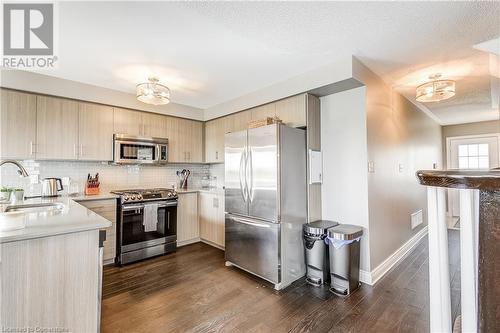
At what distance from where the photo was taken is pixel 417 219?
392 cm

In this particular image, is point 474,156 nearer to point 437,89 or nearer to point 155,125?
point 437,89

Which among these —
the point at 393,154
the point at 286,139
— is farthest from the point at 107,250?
the point at 393,154

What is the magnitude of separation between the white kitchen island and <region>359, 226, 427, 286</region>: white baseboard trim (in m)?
2.55

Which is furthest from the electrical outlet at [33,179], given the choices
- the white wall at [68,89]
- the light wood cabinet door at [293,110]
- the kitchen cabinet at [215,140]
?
the light wood cabinet door at [293,110]

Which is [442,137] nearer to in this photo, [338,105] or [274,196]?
[338,105]

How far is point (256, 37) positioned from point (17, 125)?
2.92 metres

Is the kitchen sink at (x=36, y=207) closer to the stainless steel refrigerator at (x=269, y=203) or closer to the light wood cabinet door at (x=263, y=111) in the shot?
the stainless steel refrigerator at (x=269, y=203)

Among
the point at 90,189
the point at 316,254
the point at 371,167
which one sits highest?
the point at 371,167

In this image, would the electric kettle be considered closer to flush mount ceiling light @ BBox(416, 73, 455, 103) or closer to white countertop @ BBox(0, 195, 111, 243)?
white countertop @ BBox(0, 195, 111, 243)

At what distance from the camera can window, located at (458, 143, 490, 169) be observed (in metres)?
5.25

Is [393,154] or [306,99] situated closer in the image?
[306,99]

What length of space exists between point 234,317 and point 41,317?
4.36 ft

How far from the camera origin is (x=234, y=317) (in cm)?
198

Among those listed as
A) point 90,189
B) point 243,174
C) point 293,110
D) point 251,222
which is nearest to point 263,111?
point 293,110
